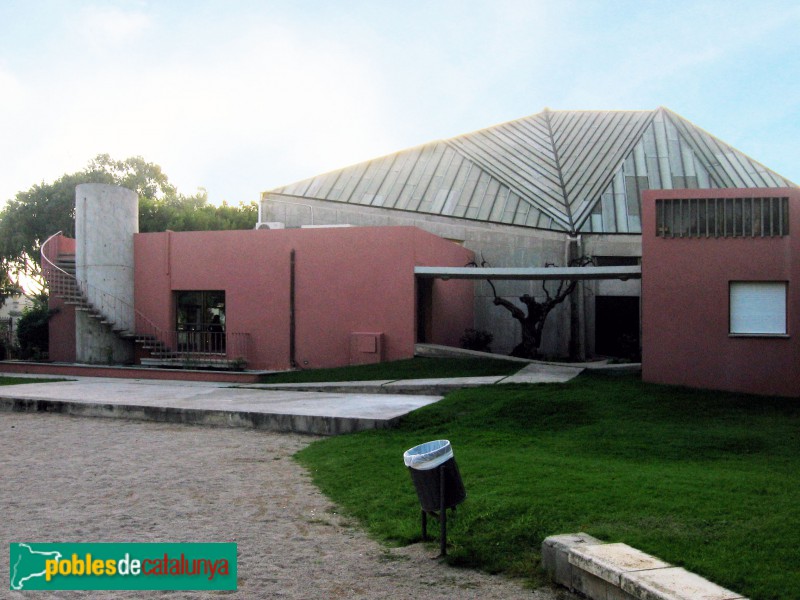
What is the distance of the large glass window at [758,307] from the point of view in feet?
46.6

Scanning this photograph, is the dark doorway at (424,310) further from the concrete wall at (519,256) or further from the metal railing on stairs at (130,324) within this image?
the metal railing on stairs at (130,324)

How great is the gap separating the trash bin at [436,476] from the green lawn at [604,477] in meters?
0.36

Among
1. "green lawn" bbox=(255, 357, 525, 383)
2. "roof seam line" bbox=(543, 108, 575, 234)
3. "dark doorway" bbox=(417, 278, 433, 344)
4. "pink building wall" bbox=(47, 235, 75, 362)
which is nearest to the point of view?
"green lawn" bbox=(255, 357, 525, 383)

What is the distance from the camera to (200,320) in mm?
22125

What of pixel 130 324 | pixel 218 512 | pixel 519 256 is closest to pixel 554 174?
pixel 519 256

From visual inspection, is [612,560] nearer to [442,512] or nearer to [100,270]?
[442,512]

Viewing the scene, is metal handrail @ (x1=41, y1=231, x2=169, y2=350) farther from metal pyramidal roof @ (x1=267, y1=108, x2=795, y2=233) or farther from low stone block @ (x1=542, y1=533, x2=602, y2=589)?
low stone block @ (x1=542, y1=533, x2=602, y2=589)

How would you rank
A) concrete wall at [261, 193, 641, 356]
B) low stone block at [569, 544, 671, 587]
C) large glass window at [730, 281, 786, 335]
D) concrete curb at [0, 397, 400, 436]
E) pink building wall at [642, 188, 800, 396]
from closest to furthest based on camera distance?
low stone block at [569, 544, 671, 587]
concrete curb at [0, 397, 400, 436]
pink building wall at [642, 188, 800, 396]
large glass window at [730, 281, 786, 335]
concrete wall at [261, 193, 641, 356]

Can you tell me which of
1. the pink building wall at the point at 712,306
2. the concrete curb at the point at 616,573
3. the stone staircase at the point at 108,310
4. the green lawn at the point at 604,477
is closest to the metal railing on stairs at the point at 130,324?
the stone staircase at the point at 108,310

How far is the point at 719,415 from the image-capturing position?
38.4 feet

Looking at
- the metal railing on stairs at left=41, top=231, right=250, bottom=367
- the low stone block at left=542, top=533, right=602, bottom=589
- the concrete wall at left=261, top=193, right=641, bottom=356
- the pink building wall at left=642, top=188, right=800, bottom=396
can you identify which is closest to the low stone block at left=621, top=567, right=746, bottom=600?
the low stone block at left=542, top=533, right=602, bottom=589

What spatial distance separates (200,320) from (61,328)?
5008mm

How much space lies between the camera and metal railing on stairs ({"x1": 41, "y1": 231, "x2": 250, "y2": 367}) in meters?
21.3
